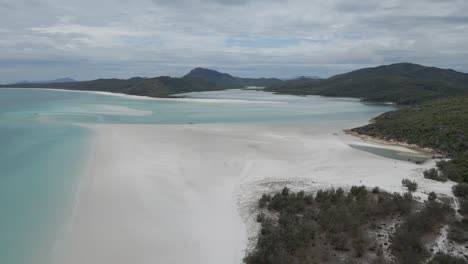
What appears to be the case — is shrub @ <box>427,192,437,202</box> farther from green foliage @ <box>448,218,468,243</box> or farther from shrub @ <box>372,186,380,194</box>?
green foliage @ <box>448,218,468,243</box>

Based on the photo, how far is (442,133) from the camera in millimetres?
27484

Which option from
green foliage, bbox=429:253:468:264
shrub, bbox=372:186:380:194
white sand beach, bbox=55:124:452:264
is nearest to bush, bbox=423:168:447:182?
white sand beach, bbox=55:124:452:264

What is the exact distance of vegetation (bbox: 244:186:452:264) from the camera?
9.50 meters

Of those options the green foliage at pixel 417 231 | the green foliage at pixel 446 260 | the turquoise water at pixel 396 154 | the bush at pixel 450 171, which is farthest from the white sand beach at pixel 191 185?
the green foliage at pixel 446 260

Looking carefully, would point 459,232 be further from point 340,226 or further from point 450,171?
point 450,171

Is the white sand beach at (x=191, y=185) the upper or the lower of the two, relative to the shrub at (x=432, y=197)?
lower

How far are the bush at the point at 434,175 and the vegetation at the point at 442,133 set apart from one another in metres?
0.22

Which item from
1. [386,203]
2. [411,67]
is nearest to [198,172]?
[386,203]

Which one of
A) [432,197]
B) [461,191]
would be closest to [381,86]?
[461,191]

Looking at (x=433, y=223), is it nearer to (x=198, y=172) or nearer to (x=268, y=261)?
(x=268, y=261)

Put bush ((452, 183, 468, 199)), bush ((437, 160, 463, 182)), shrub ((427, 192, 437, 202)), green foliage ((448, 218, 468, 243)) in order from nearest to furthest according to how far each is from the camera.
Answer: green foliage ((448, 218, 468, 243))
shrub ((427, 192, 437, 202))
bush ((452, 183, 468, 199))
bush ((437, 160, 463, 182))

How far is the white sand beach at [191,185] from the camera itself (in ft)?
35.4

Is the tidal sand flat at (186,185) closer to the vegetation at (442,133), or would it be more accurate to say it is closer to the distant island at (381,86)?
the vegetation at (442,133)

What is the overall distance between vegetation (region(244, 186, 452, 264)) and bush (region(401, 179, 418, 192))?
150 cm
